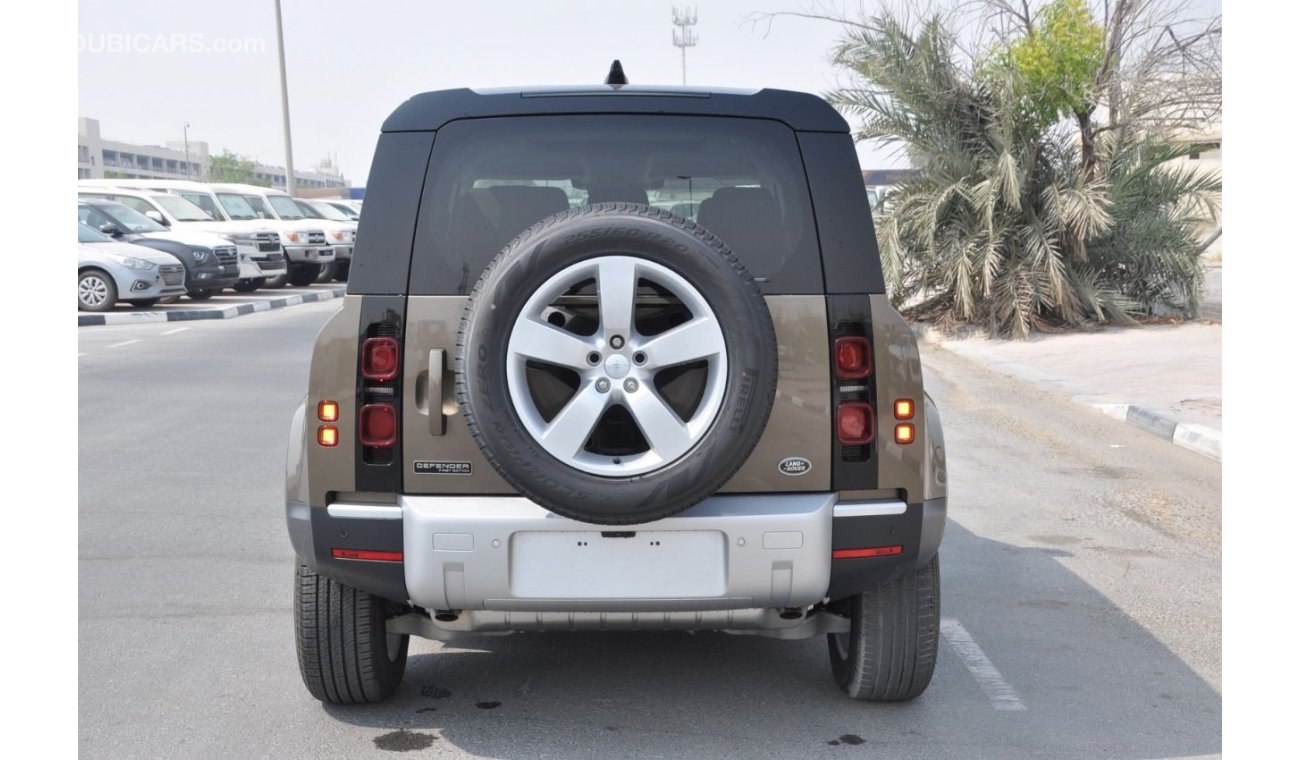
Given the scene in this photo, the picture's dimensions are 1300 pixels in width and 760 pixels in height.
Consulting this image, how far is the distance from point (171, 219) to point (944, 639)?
22.8 m

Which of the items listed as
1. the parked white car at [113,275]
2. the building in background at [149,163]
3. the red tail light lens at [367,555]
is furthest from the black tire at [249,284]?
the building in background at [149,163]

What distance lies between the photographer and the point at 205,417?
10281 millimetres

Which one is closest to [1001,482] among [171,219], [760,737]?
[760,737]

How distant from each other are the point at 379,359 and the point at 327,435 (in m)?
0.26

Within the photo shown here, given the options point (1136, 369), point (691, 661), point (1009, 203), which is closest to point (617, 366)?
point (691, 661)

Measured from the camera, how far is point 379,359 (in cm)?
358

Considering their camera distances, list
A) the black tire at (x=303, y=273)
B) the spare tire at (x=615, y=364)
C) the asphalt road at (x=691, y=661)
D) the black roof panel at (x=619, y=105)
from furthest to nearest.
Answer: the black tire at (x=303, y=273) < the asphalt road at (x=691, y=661) < the black roof panel at (x=619, y=105) < the spare tire at (x=615, y=364)

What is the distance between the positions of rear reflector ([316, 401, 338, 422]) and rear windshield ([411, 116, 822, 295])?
381 millimetres

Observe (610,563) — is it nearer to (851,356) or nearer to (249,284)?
(851,356)

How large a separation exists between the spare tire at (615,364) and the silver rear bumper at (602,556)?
163 millimetres

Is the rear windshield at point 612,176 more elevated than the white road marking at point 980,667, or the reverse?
the rear windshield at point 612,176

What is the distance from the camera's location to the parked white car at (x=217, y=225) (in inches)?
984

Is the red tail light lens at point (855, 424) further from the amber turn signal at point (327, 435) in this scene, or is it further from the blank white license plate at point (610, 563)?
the amber turn signal at point (327, 435)

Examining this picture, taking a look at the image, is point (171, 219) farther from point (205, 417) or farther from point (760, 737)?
point (760, 737)
